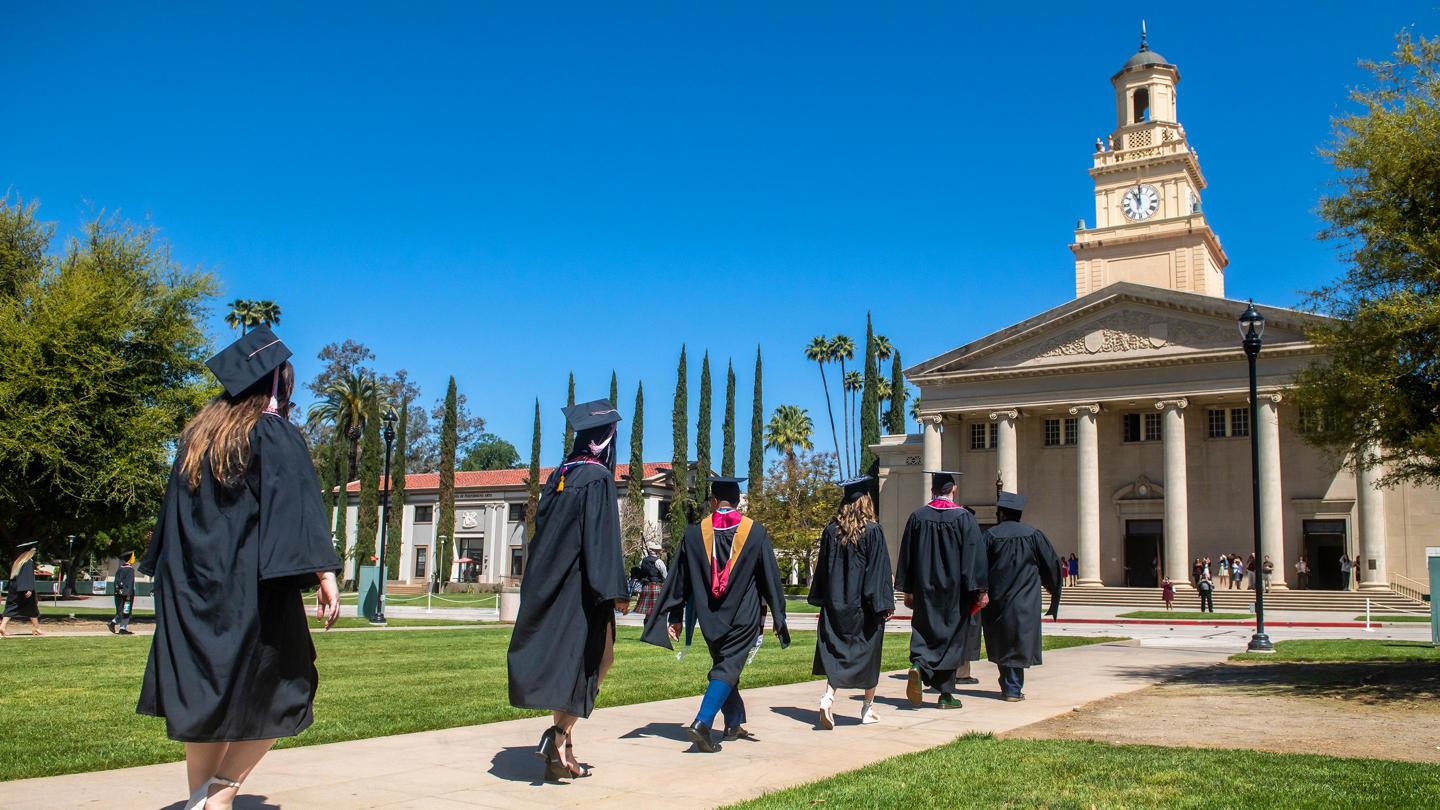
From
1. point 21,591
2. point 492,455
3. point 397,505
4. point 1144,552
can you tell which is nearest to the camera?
point 21,591

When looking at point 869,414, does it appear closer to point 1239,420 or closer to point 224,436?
point 1239,420

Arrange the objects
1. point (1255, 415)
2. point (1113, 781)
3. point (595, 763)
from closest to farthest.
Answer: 1. point (1113, 781)
2. point (595, 763)
3. point (1255, 415)

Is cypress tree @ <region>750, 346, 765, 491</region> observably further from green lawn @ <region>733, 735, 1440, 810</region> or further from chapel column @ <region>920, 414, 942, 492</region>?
green lawn @ <region>733, 735, 1440, 810</region>

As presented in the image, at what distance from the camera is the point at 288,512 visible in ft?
15.7

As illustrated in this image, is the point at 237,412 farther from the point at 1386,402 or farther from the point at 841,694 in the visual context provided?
the point at 1386,402

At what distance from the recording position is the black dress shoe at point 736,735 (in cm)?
796

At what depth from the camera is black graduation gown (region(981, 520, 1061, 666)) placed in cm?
1094

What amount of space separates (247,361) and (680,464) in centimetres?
6419

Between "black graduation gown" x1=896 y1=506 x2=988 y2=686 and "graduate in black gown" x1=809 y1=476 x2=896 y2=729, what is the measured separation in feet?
3.90

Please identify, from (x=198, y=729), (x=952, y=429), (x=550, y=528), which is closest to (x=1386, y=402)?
(x=550, y=528)

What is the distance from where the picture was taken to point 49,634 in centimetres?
2097

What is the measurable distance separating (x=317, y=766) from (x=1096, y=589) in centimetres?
4490

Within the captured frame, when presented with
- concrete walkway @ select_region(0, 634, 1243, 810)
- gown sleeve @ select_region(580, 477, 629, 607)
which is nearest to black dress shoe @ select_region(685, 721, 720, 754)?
concrete walkway @ select_region(0, 634, 1243, 810)

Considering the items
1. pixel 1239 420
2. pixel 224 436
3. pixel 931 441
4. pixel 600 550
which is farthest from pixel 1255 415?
pixel 931 441
